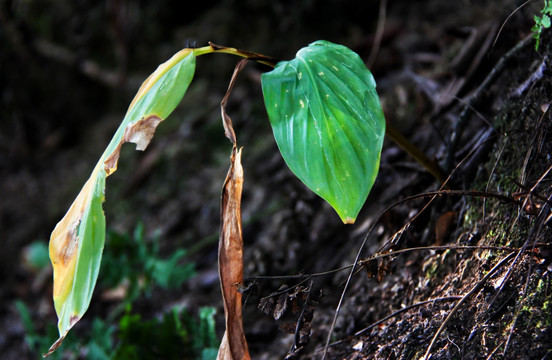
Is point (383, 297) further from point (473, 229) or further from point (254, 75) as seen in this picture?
point (254, 75)

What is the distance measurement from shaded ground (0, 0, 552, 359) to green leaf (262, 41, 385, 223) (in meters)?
0.11

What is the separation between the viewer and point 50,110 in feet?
10.6

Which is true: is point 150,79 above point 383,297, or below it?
above

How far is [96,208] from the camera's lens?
37.2 inches

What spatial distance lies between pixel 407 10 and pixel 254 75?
86 centimetres

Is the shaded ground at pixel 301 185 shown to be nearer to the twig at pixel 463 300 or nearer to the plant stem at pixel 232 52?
the twig at pixel 463 300

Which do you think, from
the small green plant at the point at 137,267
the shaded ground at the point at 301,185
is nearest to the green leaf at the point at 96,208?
the shaded ground at the point at 301,185

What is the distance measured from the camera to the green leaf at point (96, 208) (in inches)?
36.5

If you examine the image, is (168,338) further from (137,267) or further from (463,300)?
(463,300)

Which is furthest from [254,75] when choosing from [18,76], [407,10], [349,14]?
[18,76]

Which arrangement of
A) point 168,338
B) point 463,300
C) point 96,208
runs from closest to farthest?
point 463,300 < point 96,208 < point 168,338

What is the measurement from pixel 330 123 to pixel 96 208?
19.2 inches

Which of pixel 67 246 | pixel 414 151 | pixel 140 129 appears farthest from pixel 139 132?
pixel 414 151

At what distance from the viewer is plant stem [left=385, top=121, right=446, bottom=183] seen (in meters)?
1.09
